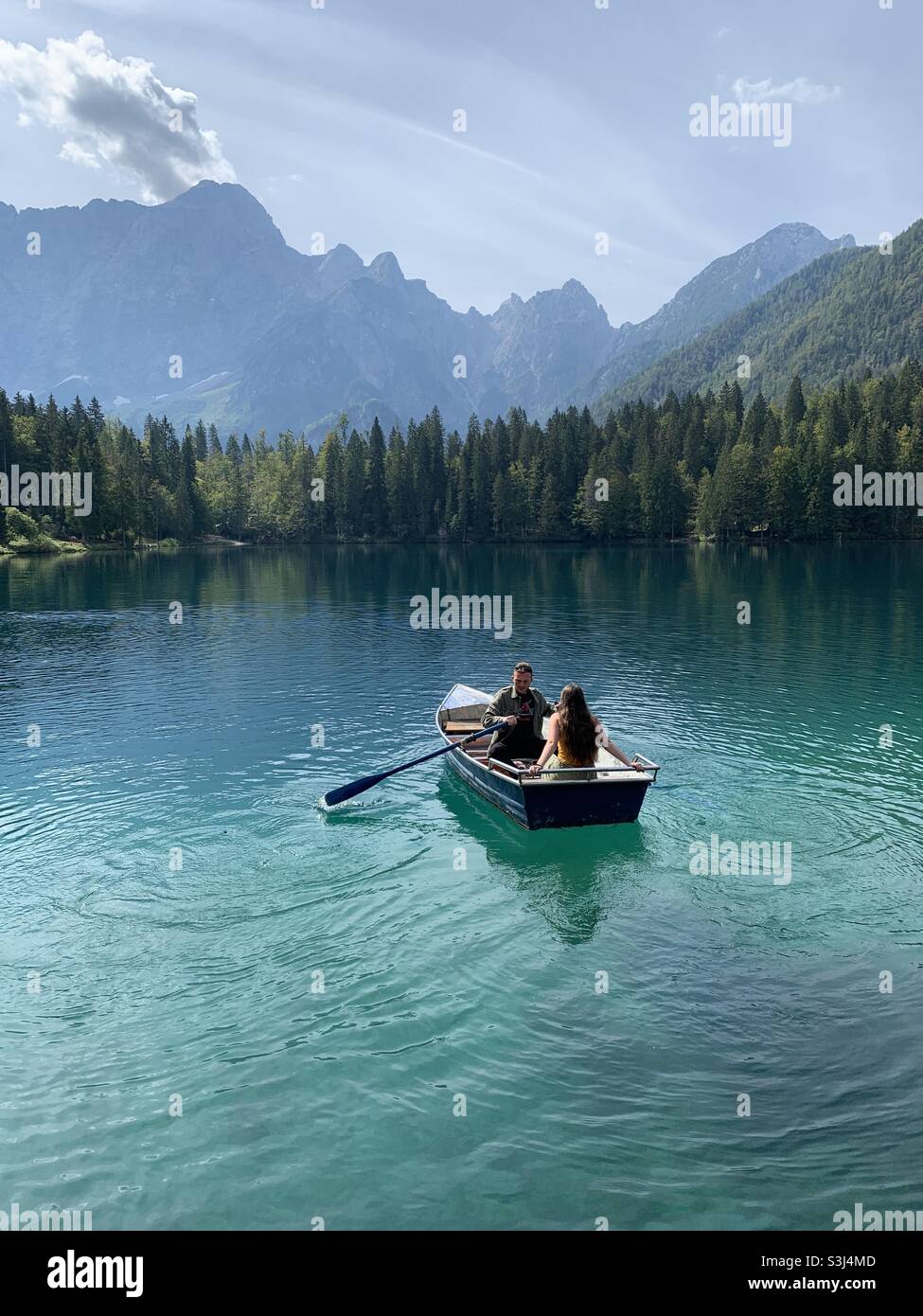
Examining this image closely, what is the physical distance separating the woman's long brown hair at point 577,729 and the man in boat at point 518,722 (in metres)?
2.56

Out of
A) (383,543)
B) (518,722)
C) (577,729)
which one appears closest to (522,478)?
(383,543)

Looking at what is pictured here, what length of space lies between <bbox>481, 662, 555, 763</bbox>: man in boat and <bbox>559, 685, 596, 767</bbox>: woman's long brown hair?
101 inches

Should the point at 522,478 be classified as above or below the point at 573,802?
above

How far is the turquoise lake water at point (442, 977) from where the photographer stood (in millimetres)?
9008

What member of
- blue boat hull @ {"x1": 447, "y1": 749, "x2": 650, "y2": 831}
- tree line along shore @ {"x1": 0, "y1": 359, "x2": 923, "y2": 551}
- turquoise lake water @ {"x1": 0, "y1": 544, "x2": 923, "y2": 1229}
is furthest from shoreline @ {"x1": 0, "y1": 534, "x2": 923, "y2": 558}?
blue boat hull @ {"x1": 447, "y1": 749, "x2": 650, "y2": 831}

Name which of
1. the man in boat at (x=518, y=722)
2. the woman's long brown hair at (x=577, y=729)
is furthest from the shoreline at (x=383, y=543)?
the woman's long brown hair at (x=577, y=729)

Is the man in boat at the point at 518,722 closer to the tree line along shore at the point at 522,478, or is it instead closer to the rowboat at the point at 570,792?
the rowboat at the point at 570,792

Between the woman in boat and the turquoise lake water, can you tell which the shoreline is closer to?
the turquoise lake water

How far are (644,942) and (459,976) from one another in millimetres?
3329

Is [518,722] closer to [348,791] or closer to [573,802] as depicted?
[573,802]

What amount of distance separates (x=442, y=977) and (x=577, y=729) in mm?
7051

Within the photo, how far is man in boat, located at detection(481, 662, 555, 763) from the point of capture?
839 inches

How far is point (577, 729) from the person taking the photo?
61.2ft

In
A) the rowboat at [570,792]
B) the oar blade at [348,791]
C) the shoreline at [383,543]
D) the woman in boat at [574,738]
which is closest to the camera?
the rowboat at [570,792]
